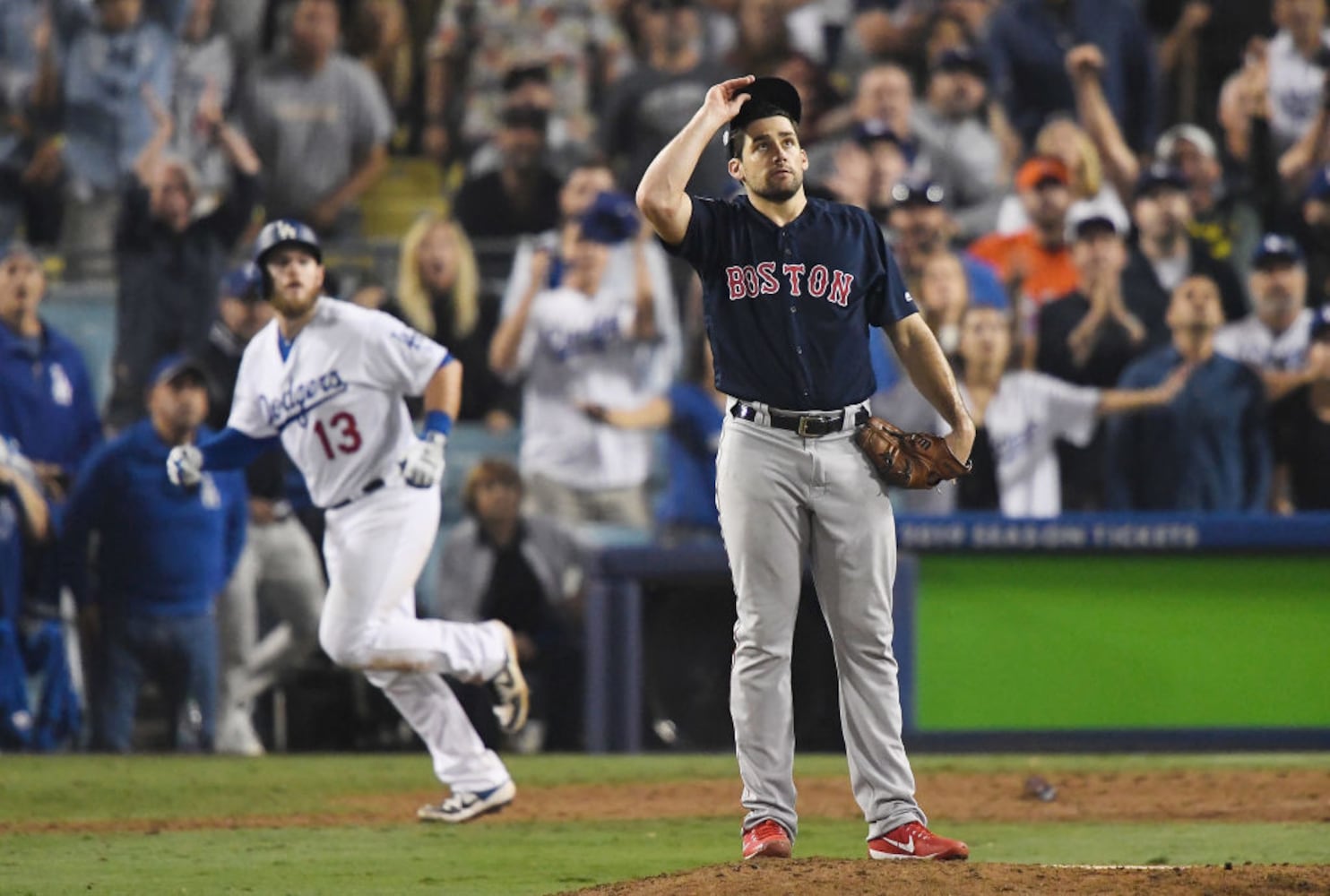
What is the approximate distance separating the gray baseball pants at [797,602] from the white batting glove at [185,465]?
263 cm

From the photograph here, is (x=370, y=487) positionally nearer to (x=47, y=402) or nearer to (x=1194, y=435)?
(x=47, y=402)

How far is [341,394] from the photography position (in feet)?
20.4

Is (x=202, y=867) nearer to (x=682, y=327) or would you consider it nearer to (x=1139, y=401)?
(x=682, y=327)

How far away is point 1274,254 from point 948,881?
675 cm

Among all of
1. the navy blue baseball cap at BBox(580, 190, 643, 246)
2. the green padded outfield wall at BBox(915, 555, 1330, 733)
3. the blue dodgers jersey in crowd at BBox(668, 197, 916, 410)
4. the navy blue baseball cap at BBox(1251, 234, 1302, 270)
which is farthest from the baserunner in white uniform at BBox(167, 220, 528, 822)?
the navy blue baseball cap at BBox(1251, 234, 1302, 270)

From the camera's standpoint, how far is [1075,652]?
336 inches

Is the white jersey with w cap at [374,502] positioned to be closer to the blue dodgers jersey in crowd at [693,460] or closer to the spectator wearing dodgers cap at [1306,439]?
the blue dodgers jersey in crowd at [693,460]

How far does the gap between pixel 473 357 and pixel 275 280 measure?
11.2 feet

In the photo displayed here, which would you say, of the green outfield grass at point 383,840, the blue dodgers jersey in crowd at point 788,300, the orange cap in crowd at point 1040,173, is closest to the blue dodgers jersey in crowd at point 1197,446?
the orange cap in crowd at point 1040,173

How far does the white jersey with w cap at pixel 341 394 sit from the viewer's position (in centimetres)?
623

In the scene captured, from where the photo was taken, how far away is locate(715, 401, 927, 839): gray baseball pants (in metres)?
4.25

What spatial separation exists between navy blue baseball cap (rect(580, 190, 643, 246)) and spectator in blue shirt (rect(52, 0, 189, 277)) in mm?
2549

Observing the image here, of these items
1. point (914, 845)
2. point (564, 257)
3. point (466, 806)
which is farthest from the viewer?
point (564, 257)

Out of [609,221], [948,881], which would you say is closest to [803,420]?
[948,881]
